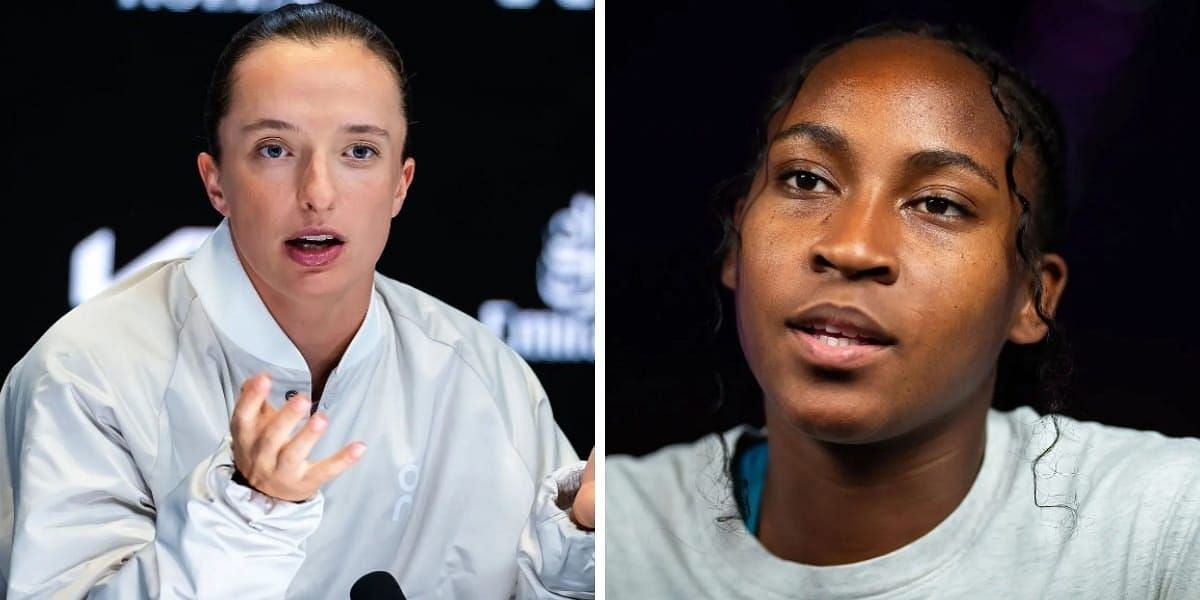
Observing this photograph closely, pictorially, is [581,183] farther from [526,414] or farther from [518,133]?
[526,414]

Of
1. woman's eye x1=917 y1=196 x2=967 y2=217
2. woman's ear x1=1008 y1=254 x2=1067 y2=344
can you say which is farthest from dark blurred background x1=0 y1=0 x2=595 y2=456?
woman's ear x1=1008 y1=254 x2=1067 y2=344

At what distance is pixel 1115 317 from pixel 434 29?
1.27 meters

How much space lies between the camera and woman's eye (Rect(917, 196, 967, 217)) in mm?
2506

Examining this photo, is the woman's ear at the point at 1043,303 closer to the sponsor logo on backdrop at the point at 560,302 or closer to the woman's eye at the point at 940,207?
the woman's eye at the point at 940,207

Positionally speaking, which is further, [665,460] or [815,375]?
[665,460]

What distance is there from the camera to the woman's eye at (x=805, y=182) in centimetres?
257

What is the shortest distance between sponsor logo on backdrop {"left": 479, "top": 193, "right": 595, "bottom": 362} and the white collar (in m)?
0.30

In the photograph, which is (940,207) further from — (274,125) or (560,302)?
(274,125)

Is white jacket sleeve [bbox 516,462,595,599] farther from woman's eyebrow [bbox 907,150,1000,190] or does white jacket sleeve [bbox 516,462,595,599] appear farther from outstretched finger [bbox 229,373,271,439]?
woman's eyebrow [bbox 907,150,1000,190]

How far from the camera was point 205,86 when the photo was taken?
8.44 feet

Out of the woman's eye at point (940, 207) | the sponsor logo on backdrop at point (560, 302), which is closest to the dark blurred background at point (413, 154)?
the sponsor logo on backdrop at point (560, 302)

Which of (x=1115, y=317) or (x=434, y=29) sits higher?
(x=434, y=29)

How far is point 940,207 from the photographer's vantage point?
8.23 feet

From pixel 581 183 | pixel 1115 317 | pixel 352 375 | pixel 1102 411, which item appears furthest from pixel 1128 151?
pixel 352 375
